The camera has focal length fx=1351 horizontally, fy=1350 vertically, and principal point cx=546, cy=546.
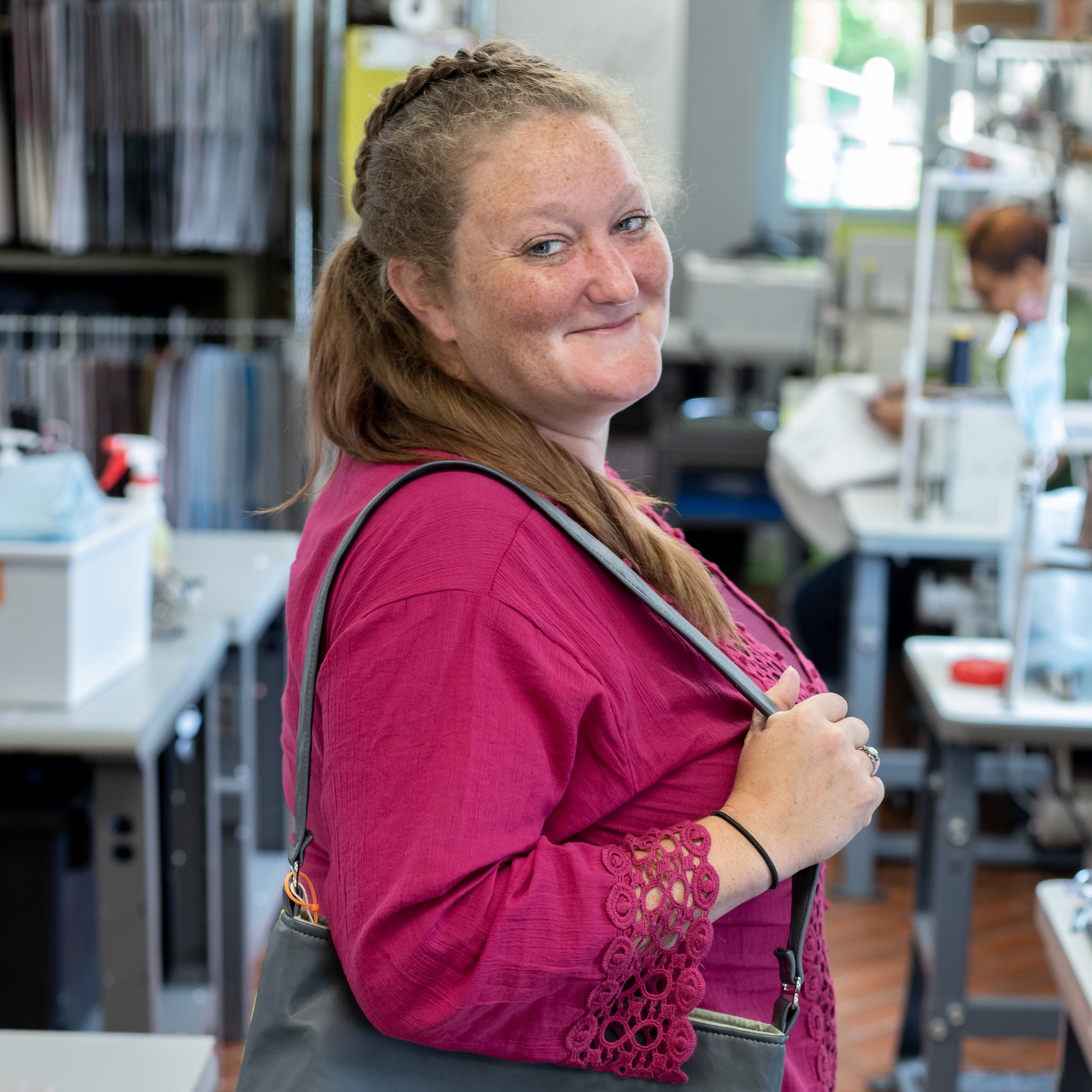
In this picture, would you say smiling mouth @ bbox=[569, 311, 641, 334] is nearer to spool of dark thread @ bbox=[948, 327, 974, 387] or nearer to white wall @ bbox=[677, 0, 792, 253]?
spool of dark thread @ bbox=[948, 327, 974, 387]

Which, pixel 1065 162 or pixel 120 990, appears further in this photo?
pixel 1065 162

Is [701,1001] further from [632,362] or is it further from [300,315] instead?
[300,315]

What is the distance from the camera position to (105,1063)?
115 cm

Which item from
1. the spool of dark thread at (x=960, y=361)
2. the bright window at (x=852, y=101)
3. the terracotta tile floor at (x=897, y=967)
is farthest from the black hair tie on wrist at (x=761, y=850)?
the bright window at (x=852, y=101)

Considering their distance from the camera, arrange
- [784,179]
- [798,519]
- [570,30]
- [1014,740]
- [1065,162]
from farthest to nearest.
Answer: [784,179] < [570,30] < [798,519] < [1065,162] < [1014,740]

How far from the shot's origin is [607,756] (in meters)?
0.88

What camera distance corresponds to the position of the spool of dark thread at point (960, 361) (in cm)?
289

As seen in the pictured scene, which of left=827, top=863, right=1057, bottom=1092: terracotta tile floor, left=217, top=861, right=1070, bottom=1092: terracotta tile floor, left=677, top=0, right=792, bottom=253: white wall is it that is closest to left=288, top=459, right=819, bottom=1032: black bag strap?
left=827, top=863, right=1057, bottom=1092: terracotta tile floor

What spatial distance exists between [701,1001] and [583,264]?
53 centimetres

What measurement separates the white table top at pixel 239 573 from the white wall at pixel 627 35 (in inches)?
120

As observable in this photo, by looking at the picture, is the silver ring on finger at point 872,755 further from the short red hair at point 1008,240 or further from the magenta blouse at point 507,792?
the short red hair at point 1008,240

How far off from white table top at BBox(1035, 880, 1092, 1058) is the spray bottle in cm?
136

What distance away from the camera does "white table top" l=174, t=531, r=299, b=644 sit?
7.62 feet

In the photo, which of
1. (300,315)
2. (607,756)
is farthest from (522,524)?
(300,315)
